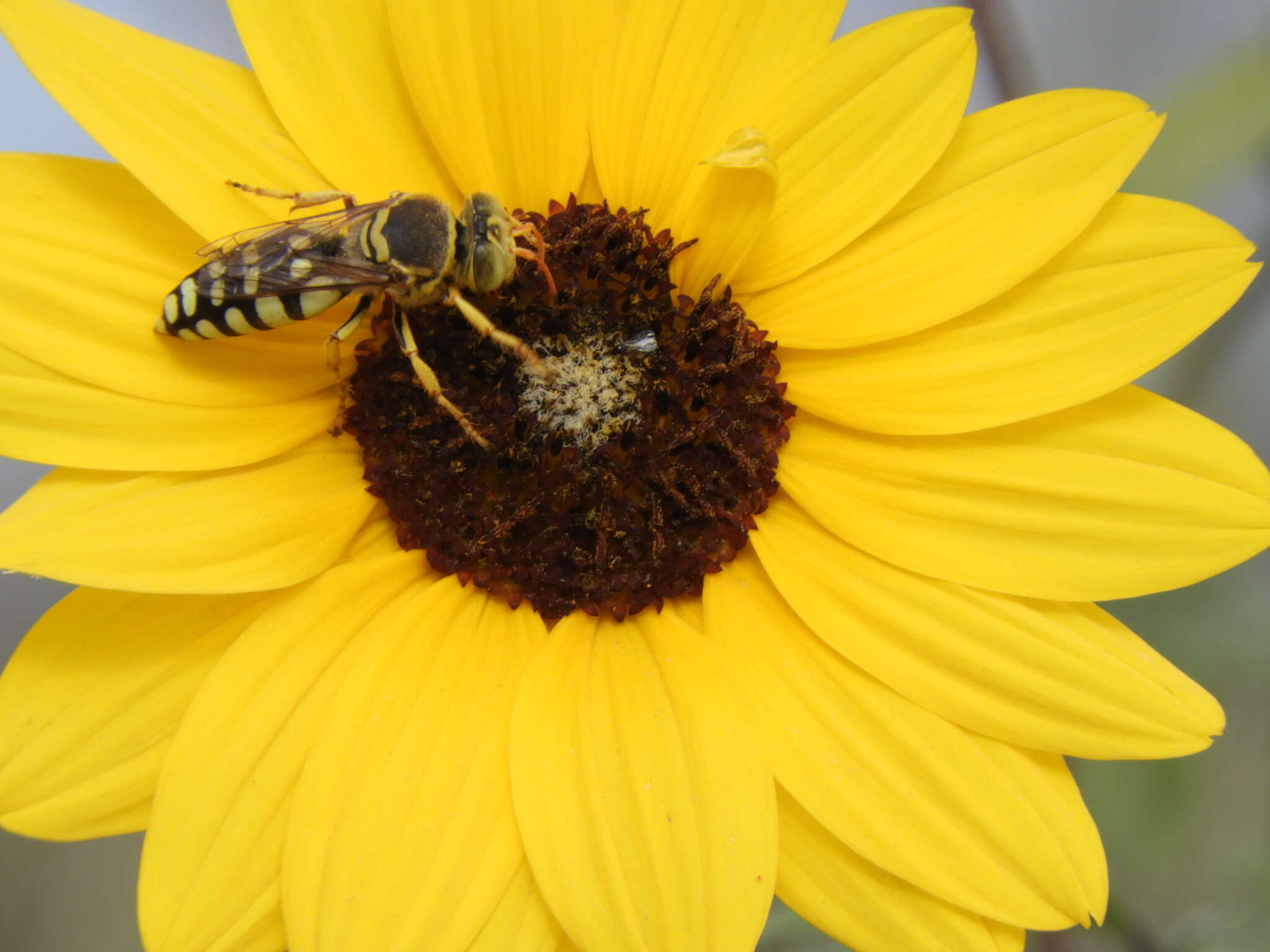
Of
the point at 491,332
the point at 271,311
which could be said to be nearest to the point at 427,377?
the point at 491,332

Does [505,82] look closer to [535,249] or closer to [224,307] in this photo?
[535,249]

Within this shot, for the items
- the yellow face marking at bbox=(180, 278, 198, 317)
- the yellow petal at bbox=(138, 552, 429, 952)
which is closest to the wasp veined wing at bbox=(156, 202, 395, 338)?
the yellow face marking at bbox=(180, 278, 198, 317)

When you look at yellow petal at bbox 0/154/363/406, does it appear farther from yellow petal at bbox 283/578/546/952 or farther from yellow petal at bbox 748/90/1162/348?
yellow petal at bbox 748/90/1162/348

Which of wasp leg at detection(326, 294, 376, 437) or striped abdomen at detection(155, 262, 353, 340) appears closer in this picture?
striped abdomen at detection(155, 262, 353, 340)

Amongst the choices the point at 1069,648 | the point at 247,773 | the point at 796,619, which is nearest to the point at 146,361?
the point at 247,773

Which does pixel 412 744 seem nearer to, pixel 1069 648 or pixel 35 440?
pixel 35 440

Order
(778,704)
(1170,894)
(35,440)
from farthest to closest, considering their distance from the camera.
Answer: (1170,894) → (778,704) → (35,440)

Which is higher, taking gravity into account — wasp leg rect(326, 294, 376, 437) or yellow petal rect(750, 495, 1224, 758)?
wasp leg rect(326, 294, 376, 437)
